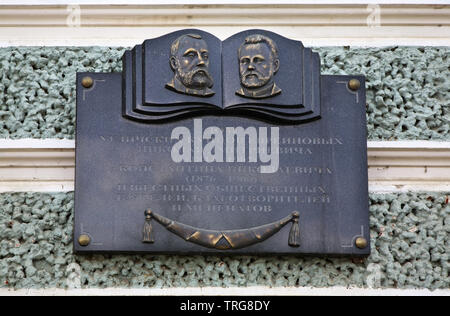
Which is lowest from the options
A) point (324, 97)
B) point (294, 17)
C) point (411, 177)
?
point (411, 177)

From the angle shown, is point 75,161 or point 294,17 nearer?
point 75,161

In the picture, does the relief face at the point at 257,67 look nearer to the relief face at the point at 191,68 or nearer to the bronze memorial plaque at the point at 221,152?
the bronze memorial plaque at the point at 221,152

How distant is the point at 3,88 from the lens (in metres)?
5.91

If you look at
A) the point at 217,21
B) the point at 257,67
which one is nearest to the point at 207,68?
the point at 257,67

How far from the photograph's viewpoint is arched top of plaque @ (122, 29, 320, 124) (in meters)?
5.73

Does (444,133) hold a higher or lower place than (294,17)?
lower

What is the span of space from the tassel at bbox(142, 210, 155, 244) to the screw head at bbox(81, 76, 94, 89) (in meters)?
0.77

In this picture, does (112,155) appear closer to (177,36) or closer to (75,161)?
(75,161)

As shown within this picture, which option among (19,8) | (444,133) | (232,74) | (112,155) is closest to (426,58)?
(444,133)

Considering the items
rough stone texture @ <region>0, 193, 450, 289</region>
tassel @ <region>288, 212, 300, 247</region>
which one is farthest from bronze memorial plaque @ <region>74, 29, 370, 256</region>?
rough stone texture @ <region>0, 193, 450, 289</region>

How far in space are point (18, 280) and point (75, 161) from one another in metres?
0.69

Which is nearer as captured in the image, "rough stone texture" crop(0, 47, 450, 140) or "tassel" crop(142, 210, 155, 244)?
"tassel" crop(142, 210, 155, 244)

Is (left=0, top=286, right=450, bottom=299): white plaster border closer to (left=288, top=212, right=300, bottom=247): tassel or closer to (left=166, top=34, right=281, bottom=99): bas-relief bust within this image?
(left=288, top=212, right=300, bottom=247): tassel

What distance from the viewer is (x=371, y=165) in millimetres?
5867
